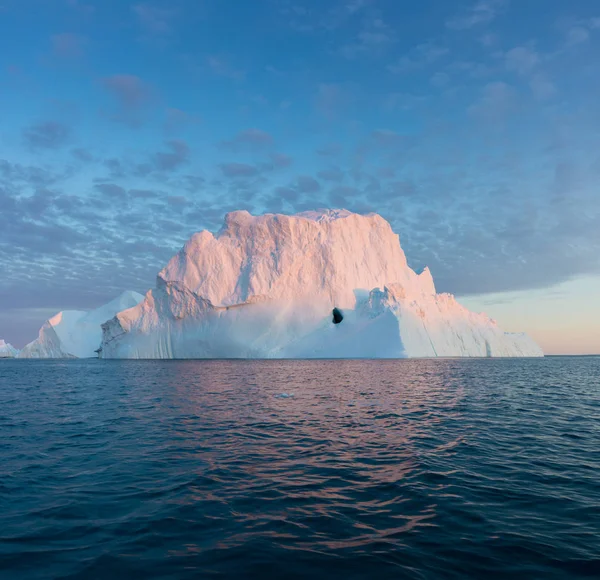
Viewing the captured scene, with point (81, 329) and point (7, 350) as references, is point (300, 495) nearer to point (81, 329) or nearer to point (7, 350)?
point (81, 329)

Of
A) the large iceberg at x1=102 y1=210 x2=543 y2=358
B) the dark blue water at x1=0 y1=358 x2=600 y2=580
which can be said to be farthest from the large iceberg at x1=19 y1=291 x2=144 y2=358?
the dark blue water at x1=0 y1=358 x2=600 y2=580

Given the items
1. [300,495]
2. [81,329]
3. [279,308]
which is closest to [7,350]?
[81,329]

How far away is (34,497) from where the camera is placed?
6051 millimetres

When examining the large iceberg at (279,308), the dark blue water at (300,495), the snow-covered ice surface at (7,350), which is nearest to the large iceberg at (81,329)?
the large iceberg at (279,308)

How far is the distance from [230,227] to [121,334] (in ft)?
67.7

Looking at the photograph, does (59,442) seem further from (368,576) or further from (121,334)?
(121,334)

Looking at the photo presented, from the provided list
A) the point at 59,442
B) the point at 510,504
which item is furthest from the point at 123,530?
the point at 59,442

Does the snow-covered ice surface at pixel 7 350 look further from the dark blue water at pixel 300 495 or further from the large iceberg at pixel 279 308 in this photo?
the dark blue water at pixel 300 495

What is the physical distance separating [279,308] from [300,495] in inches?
2055

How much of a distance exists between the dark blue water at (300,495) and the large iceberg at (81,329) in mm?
68414

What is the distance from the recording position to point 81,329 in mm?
77312

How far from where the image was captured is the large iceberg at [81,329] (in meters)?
76.4

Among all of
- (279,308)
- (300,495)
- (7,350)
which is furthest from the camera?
(7,350)

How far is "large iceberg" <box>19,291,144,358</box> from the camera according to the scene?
3007 inches
